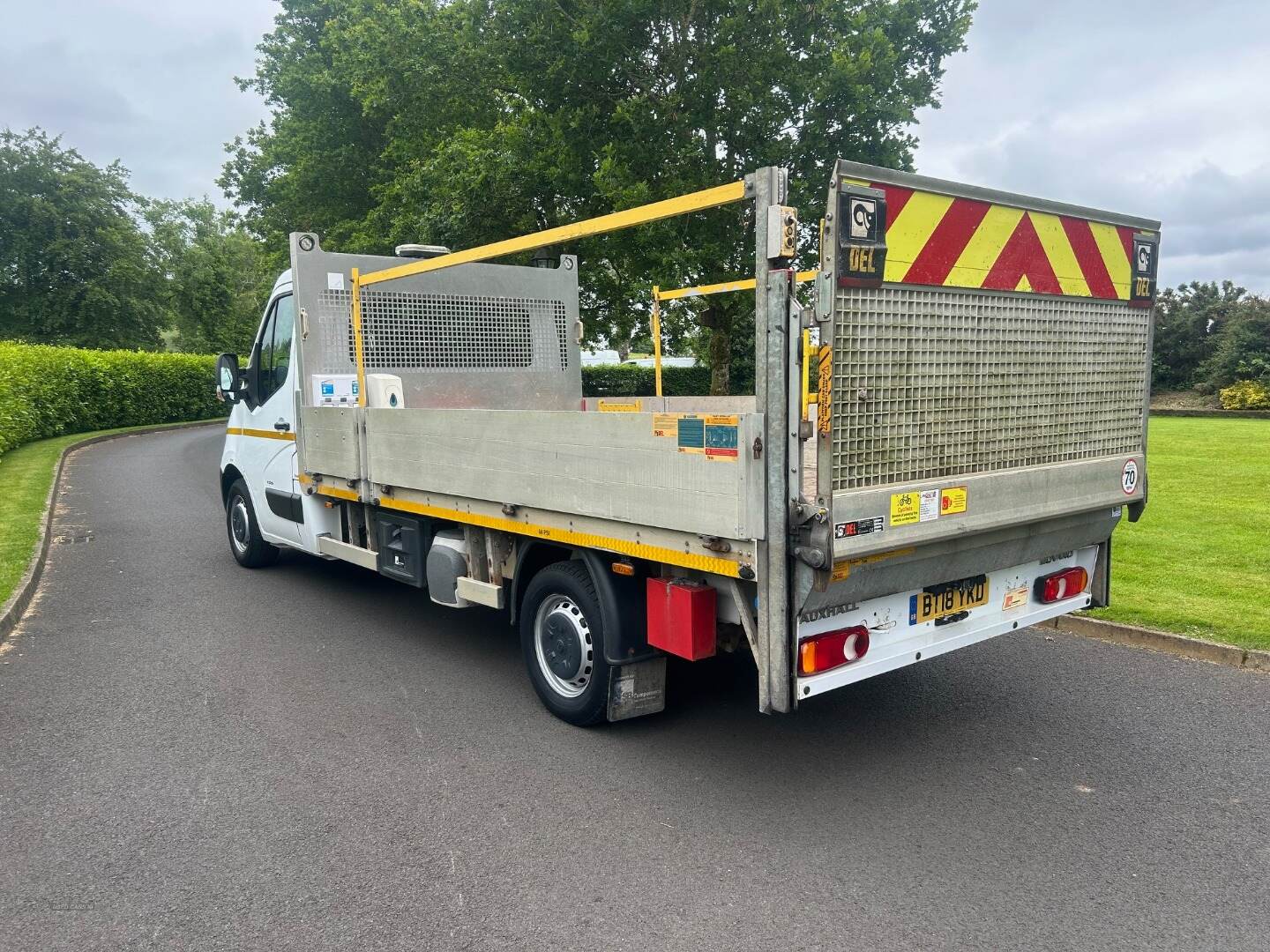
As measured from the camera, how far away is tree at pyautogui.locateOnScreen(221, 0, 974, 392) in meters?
15.5

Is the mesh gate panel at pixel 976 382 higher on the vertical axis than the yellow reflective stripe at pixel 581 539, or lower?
higher

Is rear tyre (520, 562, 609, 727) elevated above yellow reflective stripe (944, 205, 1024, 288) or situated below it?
below

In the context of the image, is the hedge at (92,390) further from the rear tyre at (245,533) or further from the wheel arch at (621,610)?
the wheel arch at (621,610)

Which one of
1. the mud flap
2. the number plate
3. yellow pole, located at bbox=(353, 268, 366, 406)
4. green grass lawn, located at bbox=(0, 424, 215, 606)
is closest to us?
the number plate

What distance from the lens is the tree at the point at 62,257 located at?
4675 centimetres

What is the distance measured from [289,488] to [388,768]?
3629mm

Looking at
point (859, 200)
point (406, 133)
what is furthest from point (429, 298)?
point (406, 133)

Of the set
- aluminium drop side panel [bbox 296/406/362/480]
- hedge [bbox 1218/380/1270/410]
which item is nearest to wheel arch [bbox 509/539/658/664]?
aluminium drop side panel [bbox 296/406/362/480]

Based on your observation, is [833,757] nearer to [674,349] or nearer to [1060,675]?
[1060,675]

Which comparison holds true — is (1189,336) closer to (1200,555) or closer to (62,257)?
(1200,555)

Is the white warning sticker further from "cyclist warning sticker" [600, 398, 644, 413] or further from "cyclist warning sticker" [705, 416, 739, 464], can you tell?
"cyclist warning sticker" [600, 398, 644, 413]

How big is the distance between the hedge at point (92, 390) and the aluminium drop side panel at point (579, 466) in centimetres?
1547

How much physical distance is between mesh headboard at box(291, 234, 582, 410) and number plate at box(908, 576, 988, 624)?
4175mm

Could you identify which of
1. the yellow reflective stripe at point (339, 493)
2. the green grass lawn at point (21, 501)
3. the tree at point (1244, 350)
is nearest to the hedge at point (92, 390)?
the green grass lawn at point (21, 501)
